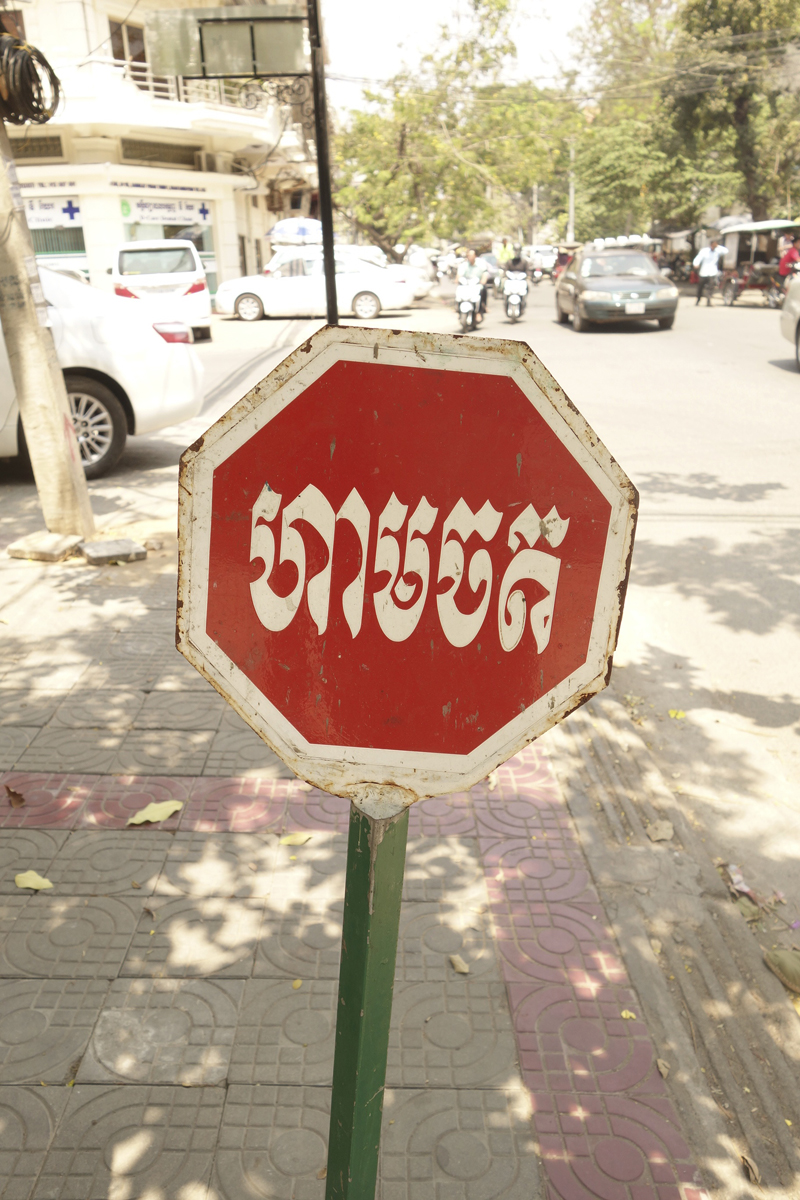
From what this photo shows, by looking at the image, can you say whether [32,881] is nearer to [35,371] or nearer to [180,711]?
[180,711]

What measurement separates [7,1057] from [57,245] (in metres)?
26.9

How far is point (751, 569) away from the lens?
597 centimetres

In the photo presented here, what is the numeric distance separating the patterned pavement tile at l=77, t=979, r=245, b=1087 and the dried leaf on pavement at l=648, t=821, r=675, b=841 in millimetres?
1507

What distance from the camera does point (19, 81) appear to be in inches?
213

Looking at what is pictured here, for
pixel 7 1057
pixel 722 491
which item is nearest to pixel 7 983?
pixel 7 1057

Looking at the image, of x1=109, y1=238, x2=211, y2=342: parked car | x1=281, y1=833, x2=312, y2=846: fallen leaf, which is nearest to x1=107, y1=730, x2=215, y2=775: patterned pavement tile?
x1=281, y1=833, x2=312, y2=846: fallen leaf

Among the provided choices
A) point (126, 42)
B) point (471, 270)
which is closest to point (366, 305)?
point (471, 270)

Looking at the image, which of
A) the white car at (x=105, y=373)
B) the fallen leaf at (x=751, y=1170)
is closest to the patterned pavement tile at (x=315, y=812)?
the fallen leaf at (x=751, y=1170)

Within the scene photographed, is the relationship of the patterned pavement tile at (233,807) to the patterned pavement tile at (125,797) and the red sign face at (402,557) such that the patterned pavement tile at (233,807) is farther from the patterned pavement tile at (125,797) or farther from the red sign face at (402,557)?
the red sign face at (402,557)

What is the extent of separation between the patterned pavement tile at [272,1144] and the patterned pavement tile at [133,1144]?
4 cm

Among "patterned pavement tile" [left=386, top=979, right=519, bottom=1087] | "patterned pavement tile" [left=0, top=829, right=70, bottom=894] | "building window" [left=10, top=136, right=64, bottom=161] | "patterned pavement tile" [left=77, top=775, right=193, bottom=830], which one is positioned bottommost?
"patterned pavement tile" [left=77, top=775, right=193, bottom=830]

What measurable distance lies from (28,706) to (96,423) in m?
4.05

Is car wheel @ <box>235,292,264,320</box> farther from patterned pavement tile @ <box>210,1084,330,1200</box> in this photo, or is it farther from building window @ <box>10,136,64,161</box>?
patterned pavement tile @ <box>210,1084,330,1200</box>

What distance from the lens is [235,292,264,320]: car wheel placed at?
22.8 m
